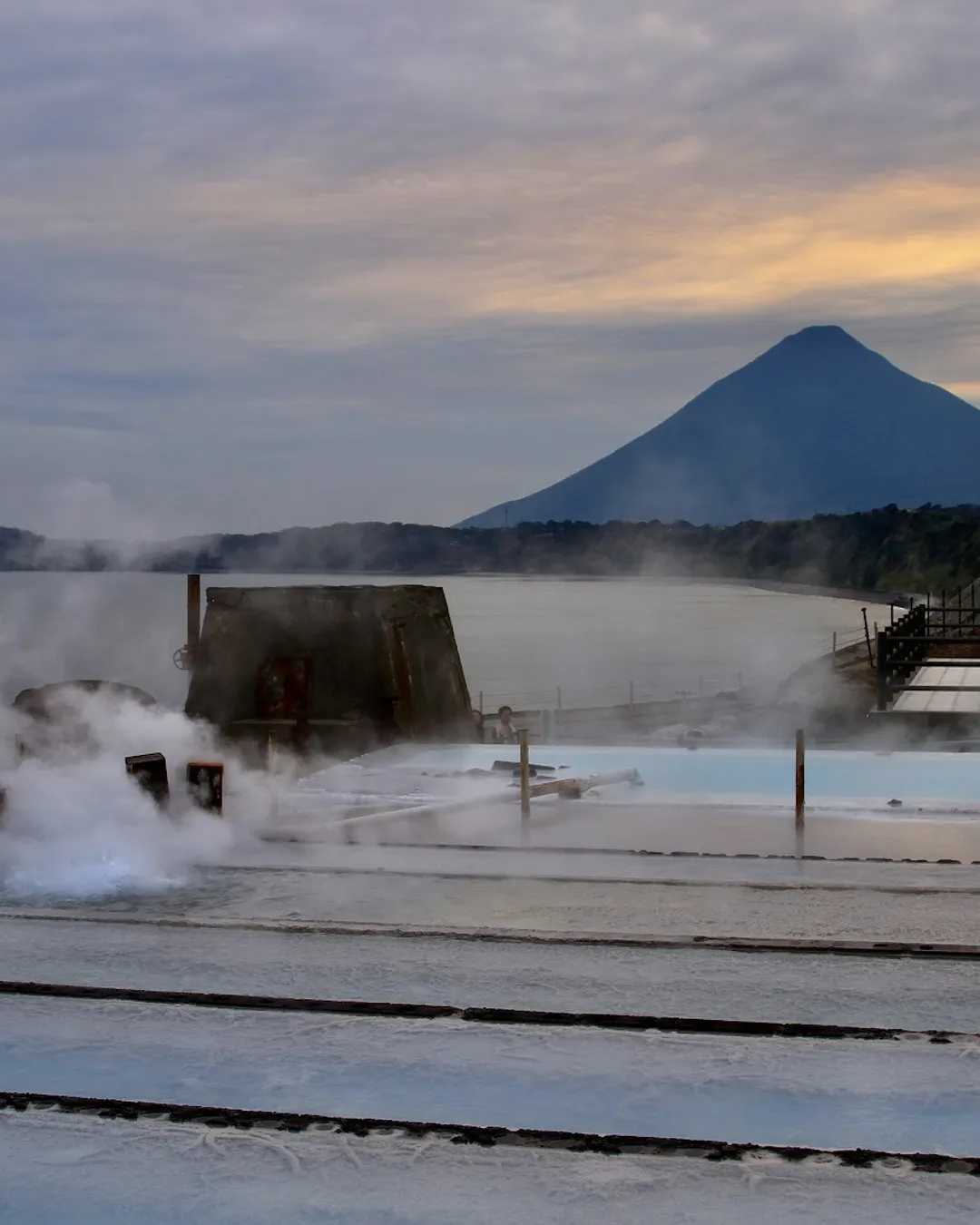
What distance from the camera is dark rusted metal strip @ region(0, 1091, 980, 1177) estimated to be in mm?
5637

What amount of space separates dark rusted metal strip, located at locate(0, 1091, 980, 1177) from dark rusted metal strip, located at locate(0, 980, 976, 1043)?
4.57 feet

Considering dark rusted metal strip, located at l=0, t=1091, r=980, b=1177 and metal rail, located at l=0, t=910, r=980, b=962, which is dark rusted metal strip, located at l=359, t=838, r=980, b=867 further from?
dark rusted metal strip, located at l=0, t=1091, r=980, b=1177

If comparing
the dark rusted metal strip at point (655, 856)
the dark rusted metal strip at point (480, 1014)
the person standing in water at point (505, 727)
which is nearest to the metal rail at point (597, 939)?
the dark rusted metal strip at point (480, 1014)

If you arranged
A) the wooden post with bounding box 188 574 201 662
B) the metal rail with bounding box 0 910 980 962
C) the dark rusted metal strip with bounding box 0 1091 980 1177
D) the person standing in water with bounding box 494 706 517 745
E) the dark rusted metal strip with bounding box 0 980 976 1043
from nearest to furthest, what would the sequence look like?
the dark rusted metal strip with bounding box 0 1091 980 1177 < the dark rusted metal strip with bounding box 0 980 976 1043 < the metal rail with bounding box 0 910 980 962 < the wooden post with bounding box 188 574 201 662 < the person standing in water with bounding box 494 706 517 745

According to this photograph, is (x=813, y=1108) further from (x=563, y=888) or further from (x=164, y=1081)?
(x=563, y=888)

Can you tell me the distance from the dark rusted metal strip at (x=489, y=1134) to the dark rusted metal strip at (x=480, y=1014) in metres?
1.39

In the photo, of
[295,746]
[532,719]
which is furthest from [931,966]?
[532,719]

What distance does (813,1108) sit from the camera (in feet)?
20.5

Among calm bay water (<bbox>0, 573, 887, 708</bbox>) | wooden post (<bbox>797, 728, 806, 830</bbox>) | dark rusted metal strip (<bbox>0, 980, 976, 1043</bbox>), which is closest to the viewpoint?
dark rusted metal strip (<bbox>0, 980, 976, 1043</bbox>)

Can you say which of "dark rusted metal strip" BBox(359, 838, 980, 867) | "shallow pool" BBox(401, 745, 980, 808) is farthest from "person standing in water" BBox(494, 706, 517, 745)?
"dark rusted metal strip" BBox(359, 838, 980, 867)

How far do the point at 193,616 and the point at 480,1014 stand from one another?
1860 cm

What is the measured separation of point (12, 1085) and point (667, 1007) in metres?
3.34

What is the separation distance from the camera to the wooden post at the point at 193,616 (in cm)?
2357

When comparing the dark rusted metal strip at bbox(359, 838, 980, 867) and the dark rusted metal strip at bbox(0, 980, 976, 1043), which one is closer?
the dark rusted metal strip at bbox(0, 980, 976, 1043)
